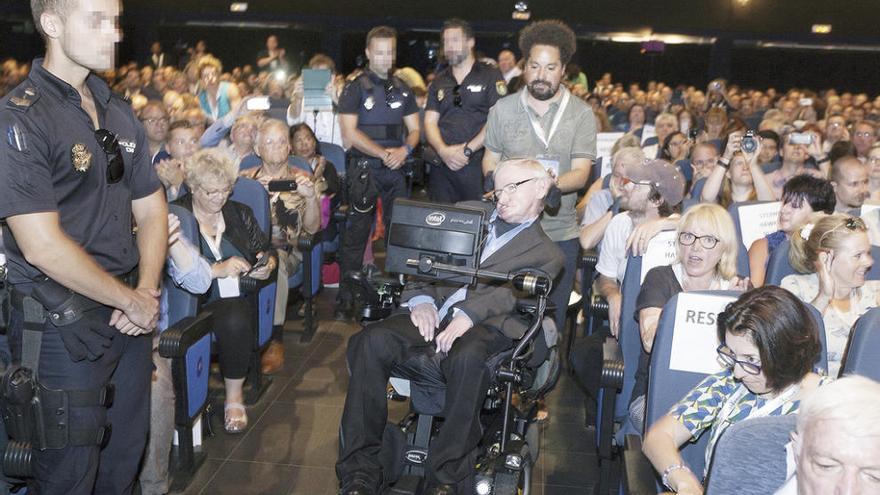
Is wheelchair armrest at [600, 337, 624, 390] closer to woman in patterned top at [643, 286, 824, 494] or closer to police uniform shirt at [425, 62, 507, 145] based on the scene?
woman in patterned top at [643, 286, 824, 494]

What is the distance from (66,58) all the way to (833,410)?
6.14 ft

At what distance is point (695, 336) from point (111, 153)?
5.47ft

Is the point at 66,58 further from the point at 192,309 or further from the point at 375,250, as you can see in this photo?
the point at 375,250

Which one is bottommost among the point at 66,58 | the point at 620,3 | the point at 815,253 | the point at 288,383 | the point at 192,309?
the point at 288,383

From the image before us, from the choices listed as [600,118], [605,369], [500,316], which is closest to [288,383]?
[500,316]

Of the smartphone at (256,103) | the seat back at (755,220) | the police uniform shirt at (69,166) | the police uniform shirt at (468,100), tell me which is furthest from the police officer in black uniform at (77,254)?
the police uniform shirt at (468,100)

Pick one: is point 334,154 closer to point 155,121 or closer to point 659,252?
point 155,121

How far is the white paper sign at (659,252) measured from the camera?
3.13m

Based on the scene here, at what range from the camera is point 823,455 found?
147 centimetres

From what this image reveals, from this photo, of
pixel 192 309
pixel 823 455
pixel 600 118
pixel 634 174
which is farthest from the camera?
pixel 600 118

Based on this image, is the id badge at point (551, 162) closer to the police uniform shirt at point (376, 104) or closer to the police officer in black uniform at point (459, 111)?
the police officer in black uniform at point (459, 111)

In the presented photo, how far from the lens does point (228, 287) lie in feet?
12.6

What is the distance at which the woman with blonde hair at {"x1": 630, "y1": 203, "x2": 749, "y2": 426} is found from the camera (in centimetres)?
289

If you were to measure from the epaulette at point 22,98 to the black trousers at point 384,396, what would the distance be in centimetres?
125
